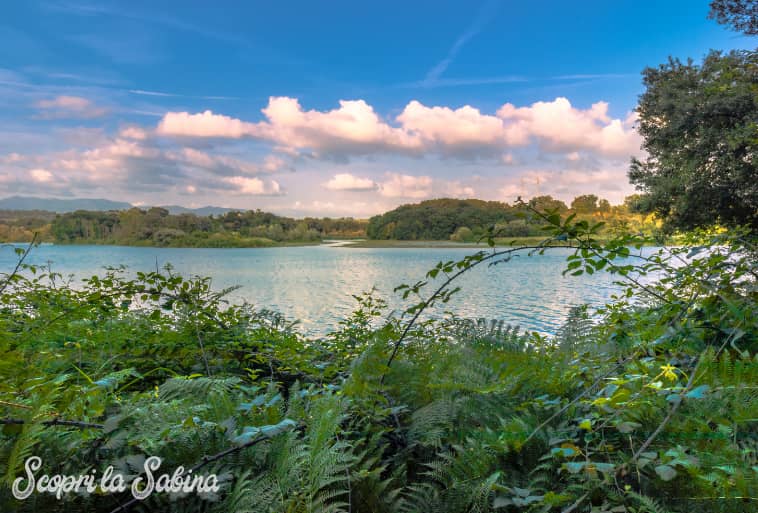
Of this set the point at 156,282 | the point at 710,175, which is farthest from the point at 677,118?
the point at 156,282

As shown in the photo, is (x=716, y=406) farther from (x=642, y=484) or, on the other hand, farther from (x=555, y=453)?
(x=555, y=453)

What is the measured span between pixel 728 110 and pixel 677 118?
1.57 metres

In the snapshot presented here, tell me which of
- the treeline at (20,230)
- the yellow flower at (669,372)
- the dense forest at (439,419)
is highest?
the treeline at (20,230)

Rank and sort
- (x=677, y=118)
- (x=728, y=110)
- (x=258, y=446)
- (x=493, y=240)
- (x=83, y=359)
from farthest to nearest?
(x=677, y=118), (x=728, y=110), (x=83, y=359), (x=493, y=240), (x=258, y=446)

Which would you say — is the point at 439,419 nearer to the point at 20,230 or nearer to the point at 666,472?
the point at 666,472

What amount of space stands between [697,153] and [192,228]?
63889 millimetres

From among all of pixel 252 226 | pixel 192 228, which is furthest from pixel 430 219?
pixel 192 228

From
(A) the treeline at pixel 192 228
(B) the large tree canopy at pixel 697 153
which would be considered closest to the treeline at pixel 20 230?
(B) the large tree canopy at pixel 697 153

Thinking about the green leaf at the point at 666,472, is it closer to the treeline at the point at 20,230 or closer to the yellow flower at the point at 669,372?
the yellow flower at the point at 669,372

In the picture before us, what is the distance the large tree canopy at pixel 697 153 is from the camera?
13945 mm

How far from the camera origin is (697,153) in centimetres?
1500

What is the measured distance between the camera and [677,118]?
612 inches

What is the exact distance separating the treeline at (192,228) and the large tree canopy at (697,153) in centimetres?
4451

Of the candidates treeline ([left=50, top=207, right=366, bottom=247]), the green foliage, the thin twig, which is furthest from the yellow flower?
treeline ([left=50, top=207, right=366, bottom=247])
